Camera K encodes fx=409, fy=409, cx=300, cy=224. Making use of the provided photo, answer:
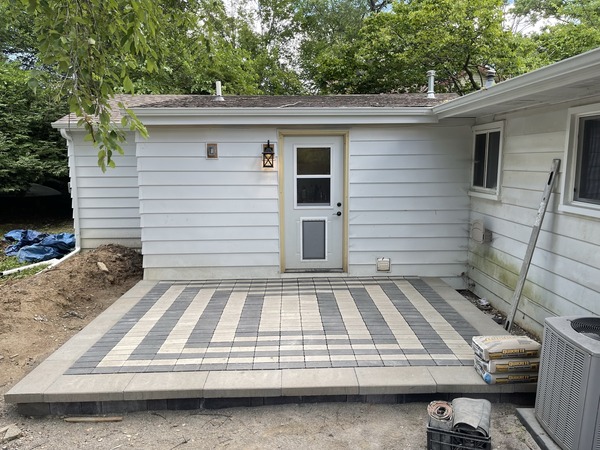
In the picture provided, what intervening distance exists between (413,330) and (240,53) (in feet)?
38.9

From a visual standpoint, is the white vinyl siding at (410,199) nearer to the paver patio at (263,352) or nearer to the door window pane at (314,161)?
→ the door window pane at (314,161)

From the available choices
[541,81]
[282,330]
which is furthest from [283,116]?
[541,81]

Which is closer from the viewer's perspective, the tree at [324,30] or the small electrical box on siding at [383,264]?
the small electrical box on siding at [383,264]

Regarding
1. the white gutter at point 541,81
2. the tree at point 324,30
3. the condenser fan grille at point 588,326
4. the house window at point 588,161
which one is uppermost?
the tree at point 324,30

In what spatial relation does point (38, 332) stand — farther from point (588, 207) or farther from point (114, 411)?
point (588, 207)

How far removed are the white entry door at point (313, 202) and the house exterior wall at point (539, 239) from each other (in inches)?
72.5

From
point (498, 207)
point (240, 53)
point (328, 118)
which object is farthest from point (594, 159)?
point (240, 53)

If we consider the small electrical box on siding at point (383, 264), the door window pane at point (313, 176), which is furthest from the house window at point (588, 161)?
the door window pane at point (313, 176)

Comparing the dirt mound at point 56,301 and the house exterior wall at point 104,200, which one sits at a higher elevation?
the house exterior wall at point 104,200

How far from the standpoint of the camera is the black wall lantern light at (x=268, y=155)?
5176 millimetres

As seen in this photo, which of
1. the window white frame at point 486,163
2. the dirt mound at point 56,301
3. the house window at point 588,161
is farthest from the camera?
the window white frame at point 486,163

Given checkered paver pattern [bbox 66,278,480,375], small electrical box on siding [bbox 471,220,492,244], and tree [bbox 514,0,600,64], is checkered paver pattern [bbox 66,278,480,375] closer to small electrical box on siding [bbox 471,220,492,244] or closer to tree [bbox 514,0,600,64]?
small electrical box on siding [bbox 471,220,492,244]

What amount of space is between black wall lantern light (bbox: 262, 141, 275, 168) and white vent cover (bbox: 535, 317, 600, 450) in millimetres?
3615

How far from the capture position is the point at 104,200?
22.4ft
